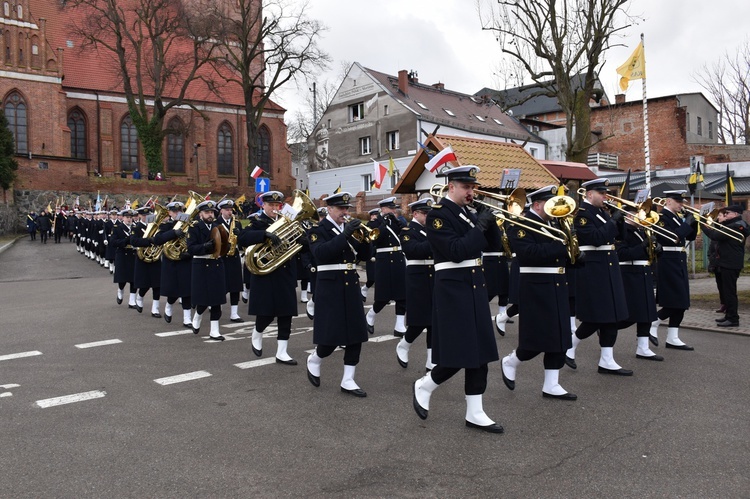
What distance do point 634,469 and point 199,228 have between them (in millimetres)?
7228

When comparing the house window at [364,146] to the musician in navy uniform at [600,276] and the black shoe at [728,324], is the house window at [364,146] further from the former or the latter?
the musician in navy uniform at [600,276]

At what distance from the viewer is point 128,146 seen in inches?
1890

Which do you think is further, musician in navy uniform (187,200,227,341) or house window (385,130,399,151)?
house window (385,130,399,151)

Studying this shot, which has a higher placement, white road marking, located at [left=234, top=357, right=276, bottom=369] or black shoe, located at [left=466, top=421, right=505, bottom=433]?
white road marking, located at [left=234, top=357, right=276, bottom=369]

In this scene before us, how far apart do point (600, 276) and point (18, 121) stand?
44397 millimetres

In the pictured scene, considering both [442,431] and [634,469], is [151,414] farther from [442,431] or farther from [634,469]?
[634,469]

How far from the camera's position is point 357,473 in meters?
4.25

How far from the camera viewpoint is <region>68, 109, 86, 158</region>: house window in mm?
45906

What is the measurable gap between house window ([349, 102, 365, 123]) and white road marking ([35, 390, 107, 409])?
129ft

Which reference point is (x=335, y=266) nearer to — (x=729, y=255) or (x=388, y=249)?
(x=388, y=249)

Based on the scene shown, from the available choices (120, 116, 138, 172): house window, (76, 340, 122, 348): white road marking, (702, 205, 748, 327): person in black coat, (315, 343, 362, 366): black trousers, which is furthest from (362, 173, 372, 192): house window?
(315, 343, 362, 366): black trousers

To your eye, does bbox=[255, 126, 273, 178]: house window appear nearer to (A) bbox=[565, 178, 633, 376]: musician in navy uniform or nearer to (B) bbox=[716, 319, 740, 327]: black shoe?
(B) bbox=[716, 319, 740, 327]: black shoe

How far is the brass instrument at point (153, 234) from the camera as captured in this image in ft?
37.9

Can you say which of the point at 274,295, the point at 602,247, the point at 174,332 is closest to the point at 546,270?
the point at 602,247
